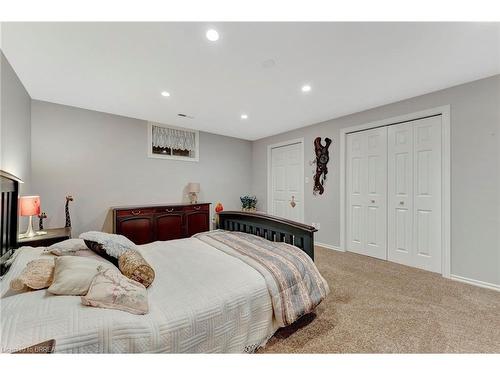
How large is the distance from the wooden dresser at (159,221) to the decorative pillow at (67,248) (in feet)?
5.77

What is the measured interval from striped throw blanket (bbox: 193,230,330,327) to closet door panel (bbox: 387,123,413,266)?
7.21ft

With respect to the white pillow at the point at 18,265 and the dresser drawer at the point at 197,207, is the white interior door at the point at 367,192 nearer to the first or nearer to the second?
the dresser drawer at the point at 197,207

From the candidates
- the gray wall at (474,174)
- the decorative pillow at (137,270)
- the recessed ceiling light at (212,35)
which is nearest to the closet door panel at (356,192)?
the gray wall at (474,174)

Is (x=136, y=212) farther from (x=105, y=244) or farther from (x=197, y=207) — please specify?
(x=105, y=244)

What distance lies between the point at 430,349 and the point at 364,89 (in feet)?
8.98

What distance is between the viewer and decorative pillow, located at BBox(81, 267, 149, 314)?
0.99 metres

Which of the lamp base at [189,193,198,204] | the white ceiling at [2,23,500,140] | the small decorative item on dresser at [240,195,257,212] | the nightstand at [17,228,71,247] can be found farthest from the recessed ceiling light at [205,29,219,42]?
the small decorative item on dresser at [240,195,257,212]

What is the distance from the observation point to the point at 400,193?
320 cm

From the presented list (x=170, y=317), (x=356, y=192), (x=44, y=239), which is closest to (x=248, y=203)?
(x=356, y=192)

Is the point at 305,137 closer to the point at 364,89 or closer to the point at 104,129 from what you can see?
the point at 364,89

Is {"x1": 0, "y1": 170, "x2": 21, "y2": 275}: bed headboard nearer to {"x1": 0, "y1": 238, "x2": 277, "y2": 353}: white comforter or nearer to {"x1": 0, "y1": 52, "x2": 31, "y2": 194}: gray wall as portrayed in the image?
{"x1": 0, "y1": 238, "x2": 277, "y2": 353}: white comforter

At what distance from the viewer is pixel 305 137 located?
4.46m

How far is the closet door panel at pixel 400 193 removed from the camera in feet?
10.2
